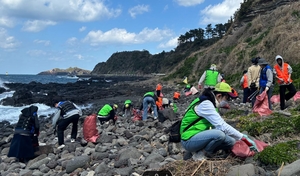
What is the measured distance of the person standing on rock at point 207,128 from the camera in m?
4.57

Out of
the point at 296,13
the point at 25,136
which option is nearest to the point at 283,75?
the point at 25,136

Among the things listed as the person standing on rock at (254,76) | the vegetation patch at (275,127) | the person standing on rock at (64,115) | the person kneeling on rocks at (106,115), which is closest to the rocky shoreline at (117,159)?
the person standing on rock at (64,115)

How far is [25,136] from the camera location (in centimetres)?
773

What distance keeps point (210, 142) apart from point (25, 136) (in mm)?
5156

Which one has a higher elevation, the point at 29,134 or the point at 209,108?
the point at 209,108

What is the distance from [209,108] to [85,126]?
16.8ft

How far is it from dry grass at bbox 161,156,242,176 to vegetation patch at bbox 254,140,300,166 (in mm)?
385

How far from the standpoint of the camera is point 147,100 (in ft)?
38.0

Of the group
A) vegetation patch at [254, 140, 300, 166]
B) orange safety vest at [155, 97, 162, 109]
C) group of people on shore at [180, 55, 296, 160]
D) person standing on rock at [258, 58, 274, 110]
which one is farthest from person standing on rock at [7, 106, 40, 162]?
person standing on rock at [258, 58, 274, 110]

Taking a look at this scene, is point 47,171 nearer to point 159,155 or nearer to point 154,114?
point 159,155

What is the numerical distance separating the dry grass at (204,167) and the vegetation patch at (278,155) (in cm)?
39

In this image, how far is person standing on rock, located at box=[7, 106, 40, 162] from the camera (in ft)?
25.3

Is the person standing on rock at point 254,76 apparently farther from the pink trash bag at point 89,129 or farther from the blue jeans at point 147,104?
the pink trash bag at point 89,129

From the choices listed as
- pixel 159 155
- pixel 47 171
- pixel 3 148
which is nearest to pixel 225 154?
pixel 159 155
